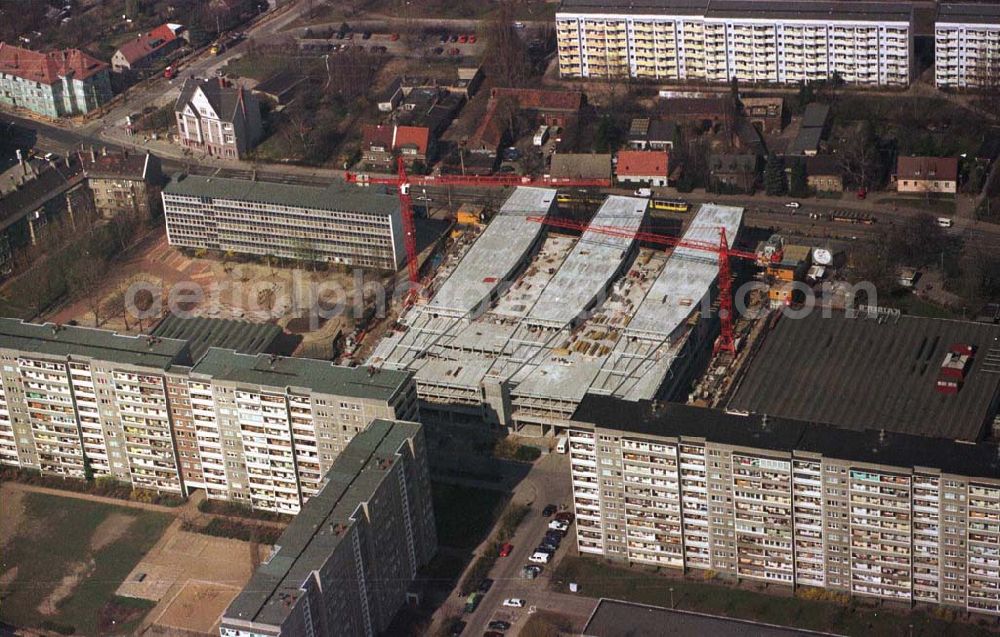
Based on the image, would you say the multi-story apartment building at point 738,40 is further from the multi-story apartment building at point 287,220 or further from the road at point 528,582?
the road at point 528,582

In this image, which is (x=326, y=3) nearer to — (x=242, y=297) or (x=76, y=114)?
(x=76, y=114)

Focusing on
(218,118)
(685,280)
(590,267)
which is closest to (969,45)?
(685,280)

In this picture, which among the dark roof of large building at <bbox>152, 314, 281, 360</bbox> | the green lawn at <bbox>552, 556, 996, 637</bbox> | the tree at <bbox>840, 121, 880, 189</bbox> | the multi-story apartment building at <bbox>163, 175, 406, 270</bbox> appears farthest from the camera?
the tree at <bbox>840, 121, 880, 189</bbox>

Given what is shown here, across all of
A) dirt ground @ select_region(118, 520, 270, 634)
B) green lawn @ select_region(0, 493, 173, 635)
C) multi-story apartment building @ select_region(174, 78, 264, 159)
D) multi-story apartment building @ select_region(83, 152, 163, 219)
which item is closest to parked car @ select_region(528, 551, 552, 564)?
dirt ground @ select_region(118, 520, 270, 634)

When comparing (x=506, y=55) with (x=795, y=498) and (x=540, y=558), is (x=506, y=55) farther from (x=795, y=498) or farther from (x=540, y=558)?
(x=795, y=498)

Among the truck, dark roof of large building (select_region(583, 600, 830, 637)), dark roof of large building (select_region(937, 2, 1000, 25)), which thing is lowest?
dark roof of large building (select_region(583, 600, 830, 637))

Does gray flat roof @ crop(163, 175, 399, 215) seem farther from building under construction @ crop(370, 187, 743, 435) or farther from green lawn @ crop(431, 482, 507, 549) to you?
green lawn @ crop(431, 482, 507, 549)
